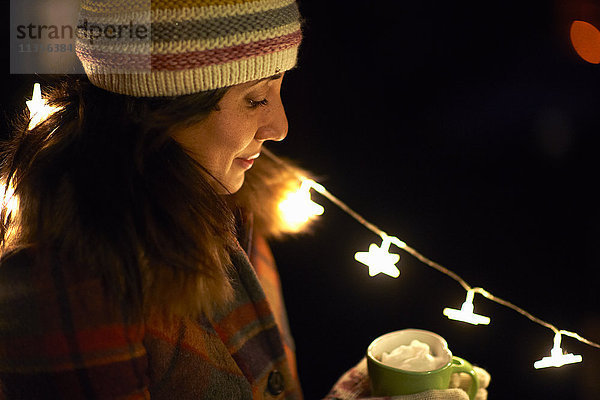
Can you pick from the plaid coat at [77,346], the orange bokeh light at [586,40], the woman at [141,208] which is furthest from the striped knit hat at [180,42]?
the orange bokeh light at [586,40]

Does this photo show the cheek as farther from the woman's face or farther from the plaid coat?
the plaid coat

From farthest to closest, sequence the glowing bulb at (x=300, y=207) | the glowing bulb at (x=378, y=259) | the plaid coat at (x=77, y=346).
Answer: the glowing bulb at (x=300, y=207), the glowing bulb at (x=378, y=259), the plaid coat at (x=77, y=346)

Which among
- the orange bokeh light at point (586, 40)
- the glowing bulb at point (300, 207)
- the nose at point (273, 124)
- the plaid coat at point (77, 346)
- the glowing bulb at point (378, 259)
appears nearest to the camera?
the plaid coat at point (77, 346)

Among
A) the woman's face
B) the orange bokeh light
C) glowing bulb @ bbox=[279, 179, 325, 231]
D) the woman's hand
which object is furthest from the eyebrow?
the woman's hand

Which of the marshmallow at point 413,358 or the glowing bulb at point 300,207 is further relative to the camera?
the glowing bulb at point 300,207

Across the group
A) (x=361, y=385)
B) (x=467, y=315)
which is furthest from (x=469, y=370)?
(x=361, y=385)

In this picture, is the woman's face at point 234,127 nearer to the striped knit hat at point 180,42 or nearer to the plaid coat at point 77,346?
the striped knit hat at point 180,42

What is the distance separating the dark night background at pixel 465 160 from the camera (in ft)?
3.87

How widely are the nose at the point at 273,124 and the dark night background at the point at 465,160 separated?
38 cm

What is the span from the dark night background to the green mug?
28 centimetres

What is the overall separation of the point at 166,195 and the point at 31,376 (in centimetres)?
34

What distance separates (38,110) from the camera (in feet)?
3.86

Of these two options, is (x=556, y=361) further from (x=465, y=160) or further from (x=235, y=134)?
(x=235, y=134)

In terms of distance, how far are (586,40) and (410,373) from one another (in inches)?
25.5
